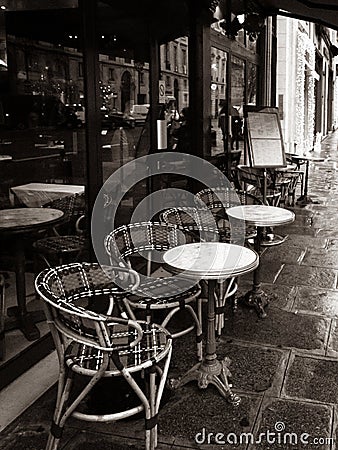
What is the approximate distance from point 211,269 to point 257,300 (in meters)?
1.60

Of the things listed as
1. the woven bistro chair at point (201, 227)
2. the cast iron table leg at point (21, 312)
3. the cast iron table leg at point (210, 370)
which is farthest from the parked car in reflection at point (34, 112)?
the cast iron table leg at point (210, 370)

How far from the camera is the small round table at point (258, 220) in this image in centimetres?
396

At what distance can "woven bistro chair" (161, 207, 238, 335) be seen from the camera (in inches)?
145

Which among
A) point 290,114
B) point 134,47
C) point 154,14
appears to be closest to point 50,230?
point 134,47

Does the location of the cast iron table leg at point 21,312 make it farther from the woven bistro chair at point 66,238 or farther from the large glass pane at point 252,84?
the large glass pane at point 252,84

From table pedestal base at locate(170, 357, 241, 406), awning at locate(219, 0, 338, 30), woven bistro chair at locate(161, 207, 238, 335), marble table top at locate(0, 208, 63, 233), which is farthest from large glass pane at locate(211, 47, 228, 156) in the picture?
table pedestal base at locate(170, 357, 241, 406)

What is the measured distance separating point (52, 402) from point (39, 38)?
84.1 inches

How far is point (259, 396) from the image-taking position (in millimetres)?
2971

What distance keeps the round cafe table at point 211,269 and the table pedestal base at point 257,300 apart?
1.03 m

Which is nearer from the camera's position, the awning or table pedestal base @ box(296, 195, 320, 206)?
the awning

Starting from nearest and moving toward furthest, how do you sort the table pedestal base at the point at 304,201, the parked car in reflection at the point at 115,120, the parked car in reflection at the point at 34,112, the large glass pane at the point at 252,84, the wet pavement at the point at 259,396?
the wet pavement at the point at 259,396, the parked car in reflection at the point at 34,112, the parked car in reflection at the point at 115,120, the large glass pane at the point at 252,84, the table pedestal base at the point at 304,201

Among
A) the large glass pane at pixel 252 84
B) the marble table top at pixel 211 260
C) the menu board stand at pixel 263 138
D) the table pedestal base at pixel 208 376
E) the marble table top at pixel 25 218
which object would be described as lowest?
the table pedestal base at pixel 208 376

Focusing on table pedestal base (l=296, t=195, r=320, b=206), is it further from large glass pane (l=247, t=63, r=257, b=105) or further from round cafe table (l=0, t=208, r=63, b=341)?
round cafe table (l=0, t=208, r=63, b=341)

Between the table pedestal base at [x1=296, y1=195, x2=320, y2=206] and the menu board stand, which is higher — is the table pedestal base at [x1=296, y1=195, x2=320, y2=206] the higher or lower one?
the lower one
